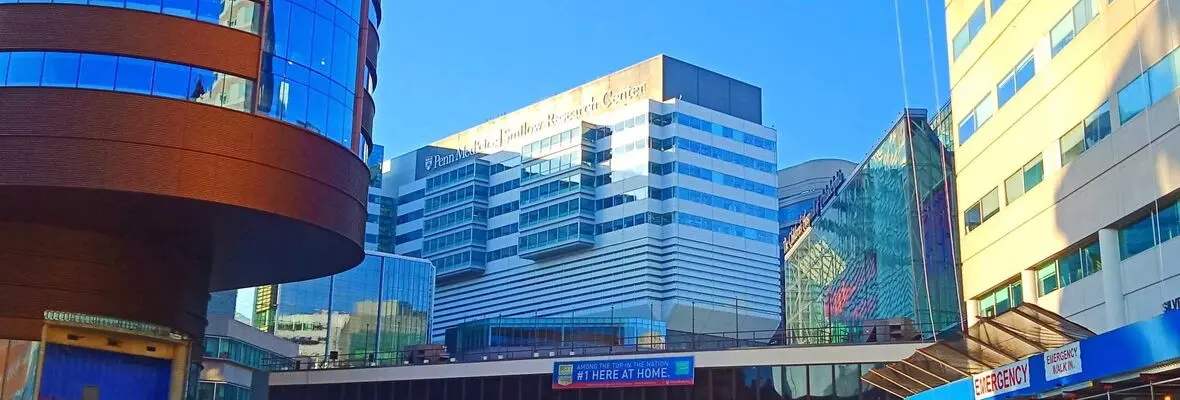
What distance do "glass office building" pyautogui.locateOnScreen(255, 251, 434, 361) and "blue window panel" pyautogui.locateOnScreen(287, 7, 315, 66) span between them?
8459 centimetres

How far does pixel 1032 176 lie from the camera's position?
36.0m

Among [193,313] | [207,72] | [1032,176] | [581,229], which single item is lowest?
A: [193,313]

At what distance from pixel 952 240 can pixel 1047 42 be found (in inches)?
732

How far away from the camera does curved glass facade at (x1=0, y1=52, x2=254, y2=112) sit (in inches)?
1390

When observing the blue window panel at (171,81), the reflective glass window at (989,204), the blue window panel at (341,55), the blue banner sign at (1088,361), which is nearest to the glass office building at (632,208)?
the reflective glass window at (989,204)

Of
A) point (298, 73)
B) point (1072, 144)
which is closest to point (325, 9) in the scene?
point (298, 73)

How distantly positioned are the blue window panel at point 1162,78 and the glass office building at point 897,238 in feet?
61.9

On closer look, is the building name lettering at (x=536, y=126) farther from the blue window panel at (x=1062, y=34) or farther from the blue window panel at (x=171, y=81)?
the blue window panel at (x=1062, y=34)

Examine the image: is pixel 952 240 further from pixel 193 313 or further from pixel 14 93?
pixel 14 93

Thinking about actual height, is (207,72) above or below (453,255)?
below

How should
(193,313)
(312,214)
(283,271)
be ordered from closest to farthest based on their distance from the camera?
(312,214) < (193,313) < (283,271)

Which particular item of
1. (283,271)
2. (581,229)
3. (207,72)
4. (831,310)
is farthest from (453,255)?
(207,72)

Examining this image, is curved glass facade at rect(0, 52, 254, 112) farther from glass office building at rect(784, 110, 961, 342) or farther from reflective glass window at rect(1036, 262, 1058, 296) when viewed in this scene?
reflective glass window at rect(1036, 262, 1058, 296)

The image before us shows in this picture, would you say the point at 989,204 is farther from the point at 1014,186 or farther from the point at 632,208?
the point at 632,208
